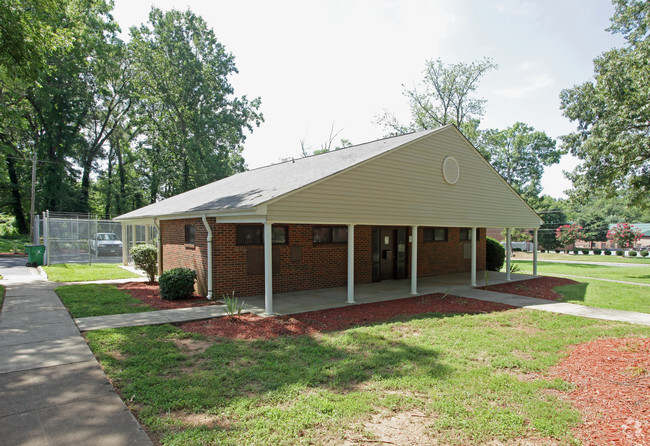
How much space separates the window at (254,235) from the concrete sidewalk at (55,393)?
435 centimetres

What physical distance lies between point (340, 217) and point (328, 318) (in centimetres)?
248

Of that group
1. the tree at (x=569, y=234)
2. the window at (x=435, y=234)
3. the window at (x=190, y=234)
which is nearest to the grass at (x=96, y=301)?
the window at (x=190, y=234)

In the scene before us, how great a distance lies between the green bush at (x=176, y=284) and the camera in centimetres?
992

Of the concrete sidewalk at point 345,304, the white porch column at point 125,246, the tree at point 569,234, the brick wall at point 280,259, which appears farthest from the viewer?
the tree at point 569,234

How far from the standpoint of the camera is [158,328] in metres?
7.26

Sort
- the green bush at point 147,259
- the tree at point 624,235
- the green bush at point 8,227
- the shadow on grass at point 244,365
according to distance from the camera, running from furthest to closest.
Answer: the tree at point 624,235
the green bush at point 8,227
the green bush at point 147,259
the shadow on grass at point 244,365

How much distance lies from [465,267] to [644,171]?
40.6 ft

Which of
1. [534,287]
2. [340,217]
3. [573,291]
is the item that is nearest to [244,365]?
[340,217]

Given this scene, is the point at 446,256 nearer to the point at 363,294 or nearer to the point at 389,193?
the point at 363,294

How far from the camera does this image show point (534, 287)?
13414 millimetres

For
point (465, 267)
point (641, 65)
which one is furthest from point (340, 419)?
point (641, 65)

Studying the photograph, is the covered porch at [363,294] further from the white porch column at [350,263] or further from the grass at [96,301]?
the grass at [96,301]

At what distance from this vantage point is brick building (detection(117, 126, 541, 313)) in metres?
9.06

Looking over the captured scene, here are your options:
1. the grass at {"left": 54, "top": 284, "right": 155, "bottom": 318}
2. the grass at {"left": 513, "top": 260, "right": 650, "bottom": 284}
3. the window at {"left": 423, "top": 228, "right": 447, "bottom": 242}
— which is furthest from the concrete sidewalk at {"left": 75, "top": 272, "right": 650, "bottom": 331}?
the grass at {"left": 513, "top": 260, "right": 650, "bottom": 284}
